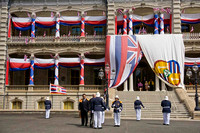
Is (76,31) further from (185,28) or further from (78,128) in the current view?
(78,128)

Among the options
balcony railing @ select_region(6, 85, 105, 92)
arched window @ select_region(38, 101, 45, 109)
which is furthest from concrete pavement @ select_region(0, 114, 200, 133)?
balcony railing @ select_region(6, 85, 105, 92)

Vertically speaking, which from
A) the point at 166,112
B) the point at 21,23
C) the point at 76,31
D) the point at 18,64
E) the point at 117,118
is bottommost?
the point at 117,118

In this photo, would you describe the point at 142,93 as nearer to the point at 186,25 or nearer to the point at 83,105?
the point at 186,25

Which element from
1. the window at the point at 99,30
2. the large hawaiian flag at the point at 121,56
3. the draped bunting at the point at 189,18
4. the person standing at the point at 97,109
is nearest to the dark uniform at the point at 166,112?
the person standing at the point at 97,109

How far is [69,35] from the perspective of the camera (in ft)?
97.8

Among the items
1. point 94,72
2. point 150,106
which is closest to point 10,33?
point 94,72

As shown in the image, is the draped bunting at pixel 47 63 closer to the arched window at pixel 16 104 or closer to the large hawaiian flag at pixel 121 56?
the large hawaiian flag at pixel 121 56

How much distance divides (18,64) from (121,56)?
11.7 meters

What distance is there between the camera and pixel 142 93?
26.1 m

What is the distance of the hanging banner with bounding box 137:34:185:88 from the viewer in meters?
25.9

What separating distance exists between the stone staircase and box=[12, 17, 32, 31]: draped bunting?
1371cm

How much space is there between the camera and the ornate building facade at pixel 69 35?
28312 mm

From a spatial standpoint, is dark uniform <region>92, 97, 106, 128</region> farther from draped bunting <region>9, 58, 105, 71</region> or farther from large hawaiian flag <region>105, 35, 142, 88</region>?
draped bunting <region>9, 58, 105, 71</region>

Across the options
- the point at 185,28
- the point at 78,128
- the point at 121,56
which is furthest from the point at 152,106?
the point at 185,28
